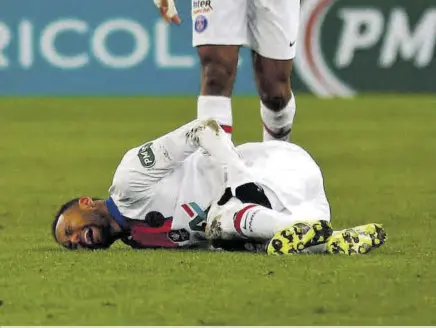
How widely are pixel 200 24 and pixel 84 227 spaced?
173 centimetres

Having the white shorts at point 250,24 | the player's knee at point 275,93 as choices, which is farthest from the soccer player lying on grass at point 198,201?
the player's knee at point 275,93

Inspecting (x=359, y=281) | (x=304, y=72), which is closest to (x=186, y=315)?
(x=359, y=281)

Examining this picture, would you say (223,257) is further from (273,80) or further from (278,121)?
(278,121)

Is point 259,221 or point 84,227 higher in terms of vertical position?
point 259,221

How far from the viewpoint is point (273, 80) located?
9.15 metres

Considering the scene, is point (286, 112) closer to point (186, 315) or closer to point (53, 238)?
point (53, 238)

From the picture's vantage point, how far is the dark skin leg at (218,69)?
8430 mm

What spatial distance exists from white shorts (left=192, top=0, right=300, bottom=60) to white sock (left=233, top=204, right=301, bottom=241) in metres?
1.74

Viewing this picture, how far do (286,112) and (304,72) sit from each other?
8905mm

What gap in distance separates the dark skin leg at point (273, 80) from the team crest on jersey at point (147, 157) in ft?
6.32

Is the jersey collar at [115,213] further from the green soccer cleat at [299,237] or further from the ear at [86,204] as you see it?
the green soccer cleat at [299,237]

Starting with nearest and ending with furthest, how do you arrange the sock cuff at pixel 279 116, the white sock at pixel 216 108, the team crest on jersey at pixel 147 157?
the team crest on jersey at pixel 147 157 → the white sock at pixel 216 108 → the sock cuff at pixel 279 116

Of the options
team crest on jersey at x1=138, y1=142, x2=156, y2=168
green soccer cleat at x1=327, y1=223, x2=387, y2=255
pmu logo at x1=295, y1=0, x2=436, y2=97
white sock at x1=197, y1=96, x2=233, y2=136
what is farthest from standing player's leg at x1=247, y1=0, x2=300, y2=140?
pmu logo at x1=295, y1=0, x2=436, y2=97

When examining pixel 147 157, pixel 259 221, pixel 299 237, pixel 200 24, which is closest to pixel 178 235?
pixel 147 157
